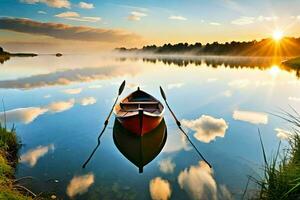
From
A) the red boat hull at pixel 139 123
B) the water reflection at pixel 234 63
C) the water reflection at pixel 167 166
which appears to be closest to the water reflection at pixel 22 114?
the red boat hull at pixel 139 123

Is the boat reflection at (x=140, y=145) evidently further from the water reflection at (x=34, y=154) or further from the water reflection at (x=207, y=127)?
the water reflection at (x=34, y=154)

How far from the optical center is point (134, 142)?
40.4ft

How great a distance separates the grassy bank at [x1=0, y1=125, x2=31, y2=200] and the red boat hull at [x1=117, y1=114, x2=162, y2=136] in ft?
15.6

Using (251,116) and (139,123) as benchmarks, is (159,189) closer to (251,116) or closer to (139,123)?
(139,123)

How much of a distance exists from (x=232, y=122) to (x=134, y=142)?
735cm

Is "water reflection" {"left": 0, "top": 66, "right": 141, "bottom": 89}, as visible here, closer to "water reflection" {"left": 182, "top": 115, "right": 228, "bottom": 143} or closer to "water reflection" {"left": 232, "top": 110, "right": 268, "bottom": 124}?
"water reflection" {"left": 182, "top": 115, "right": 228, "bottom": 143}

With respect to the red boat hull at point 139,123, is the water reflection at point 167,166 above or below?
below

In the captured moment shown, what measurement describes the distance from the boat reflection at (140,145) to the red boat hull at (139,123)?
0.41 metres

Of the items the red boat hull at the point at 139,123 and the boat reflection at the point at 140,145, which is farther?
the red boat hull at the point at 139,123

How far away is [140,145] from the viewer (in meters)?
12.0

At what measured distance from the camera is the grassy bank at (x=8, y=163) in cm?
704

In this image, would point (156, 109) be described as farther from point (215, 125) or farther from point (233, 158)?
point (233, 158)

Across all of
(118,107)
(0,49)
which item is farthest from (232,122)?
(0,49)

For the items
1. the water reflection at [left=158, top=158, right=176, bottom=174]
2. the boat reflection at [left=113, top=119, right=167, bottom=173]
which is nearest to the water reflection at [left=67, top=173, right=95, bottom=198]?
the boat reflection at [left=113, top=119, right=167, bottom=173]
